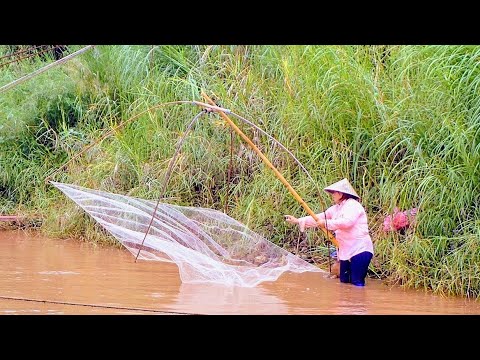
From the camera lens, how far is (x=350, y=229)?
258 inches

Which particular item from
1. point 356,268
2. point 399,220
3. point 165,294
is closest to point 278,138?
point 399,220

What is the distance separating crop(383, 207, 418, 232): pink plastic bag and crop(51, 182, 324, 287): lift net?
0.69m

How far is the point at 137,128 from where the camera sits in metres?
9.55

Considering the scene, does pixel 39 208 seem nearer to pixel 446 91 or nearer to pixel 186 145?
pixel 186 145

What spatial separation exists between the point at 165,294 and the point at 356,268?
147 cm

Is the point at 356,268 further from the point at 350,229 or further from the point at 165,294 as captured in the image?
the point at 165,294

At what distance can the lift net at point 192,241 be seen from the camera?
20.7 ft

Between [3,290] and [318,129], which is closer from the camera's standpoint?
[3,290]

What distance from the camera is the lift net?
6.31 meters

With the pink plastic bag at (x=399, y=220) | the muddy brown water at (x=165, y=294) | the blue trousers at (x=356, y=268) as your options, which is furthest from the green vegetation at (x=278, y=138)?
the muddy brown water at (x=165, y=294)

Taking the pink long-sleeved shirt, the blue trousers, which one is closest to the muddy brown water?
the blue trousers
